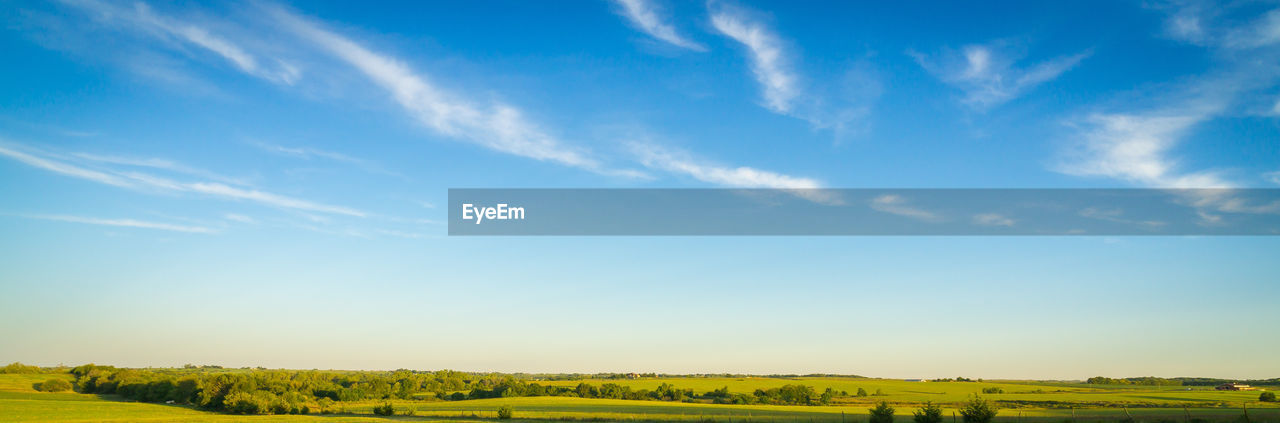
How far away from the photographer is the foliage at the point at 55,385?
126875 millimetres

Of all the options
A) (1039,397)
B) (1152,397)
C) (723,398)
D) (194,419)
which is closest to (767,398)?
(723,398)

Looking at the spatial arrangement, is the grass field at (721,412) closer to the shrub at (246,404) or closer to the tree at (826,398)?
the shrub at (246,404)

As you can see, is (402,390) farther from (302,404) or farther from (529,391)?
(302,404)

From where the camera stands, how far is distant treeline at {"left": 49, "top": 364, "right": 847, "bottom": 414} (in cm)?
9956

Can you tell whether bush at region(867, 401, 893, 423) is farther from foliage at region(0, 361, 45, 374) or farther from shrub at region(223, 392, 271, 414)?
foliage at region(0, 361, 45, 374)

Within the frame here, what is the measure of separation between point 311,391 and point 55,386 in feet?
167

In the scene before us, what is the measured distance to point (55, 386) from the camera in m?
129

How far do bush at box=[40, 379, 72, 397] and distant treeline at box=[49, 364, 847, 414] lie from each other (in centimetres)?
240

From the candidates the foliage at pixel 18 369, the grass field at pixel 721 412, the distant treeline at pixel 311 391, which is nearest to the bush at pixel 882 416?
the grass field at pixel 721 412

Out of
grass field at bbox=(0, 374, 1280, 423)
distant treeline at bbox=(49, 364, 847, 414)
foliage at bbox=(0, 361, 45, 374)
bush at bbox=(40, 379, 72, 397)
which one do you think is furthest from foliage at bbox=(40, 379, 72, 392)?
foliage at bbox=(0, 361, 45, 374)

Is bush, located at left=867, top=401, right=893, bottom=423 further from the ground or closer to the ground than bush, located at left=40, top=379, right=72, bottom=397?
further from the ground

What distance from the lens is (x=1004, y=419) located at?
64.9 m

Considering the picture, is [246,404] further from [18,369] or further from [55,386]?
[18,369]

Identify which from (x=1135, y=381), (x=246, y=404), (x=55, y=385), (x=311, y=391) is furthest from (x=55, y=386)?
(x=1135, y=381)
